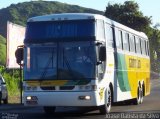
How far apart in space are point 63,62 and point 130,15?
53739 mm

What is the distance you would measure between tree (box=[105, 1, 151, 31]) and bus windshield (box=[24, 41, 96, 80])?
169 feet

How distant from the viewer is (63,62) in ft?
58.5

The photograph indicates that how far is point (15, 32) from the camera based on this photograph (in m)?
37.2

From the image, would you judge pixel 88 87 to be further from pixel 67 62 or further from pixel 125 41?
pixel 125 41

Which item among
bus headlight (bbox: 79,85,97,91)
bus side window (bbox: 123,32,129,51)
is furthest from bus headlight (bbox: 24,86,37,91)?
bus side window (bbox: 123,32,129,51)

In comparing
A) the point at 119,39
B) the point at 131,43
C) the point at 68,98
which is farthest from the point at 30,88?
the point at 131,43

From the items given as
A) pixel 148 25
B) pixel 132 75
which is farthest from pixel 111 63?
pixel 148 25

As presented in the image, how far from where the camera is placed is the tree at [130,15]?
69625mm

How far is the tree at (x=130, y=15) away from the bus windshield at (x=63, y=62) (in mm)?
51505

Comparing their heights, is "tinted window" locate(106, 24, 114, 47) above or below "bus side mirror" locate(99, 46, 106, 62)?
above

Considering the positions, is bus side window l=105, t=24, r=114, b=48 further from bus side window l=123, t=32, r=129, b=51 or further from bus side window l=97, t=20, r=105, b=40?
bus side window l=123, t=32, r=129, b=51

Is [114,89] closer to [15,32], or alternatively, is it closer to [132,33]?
[132,33]

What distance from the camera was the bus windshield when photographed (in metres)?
17.7

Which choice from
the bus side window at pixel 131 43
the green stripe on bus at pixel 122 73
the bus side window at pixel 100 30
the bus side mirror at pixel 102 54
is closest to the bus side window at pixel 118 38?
the green stripe on bus at pixel 122 73
